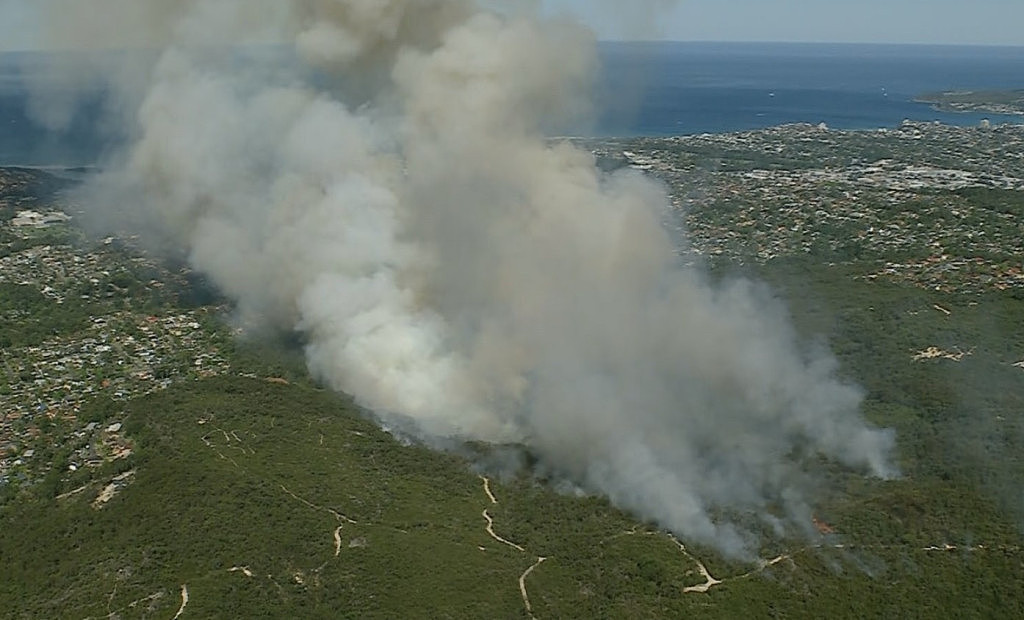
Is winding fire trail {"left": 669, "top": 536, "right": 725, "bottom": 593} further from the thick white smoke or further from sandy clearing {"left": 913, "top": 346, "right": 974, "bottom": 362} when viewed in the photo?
sandy clearing {"left": 913, "top": 346, "right": 974, "bottom": 362}

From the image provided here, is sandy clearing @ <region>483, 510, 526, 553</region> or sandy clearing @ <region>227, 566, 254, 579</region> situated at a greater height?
sandy clearing @ <region>227, 566, 254, 579</region>

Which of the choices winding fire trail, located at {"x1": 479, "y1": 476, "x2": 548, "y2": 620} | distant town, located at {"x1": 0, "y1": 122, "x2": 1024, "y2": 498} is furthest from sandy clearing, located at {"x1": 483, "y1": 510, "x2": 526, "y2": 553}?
distant town, located at {"x1": 0, "y1": 122, "x2": 1024, "y2": 498}

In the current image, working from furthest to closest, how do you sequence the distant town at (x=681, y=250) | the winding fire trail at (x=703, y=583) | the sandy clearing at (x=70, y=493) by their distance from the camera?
the distant town at (x=681, y=250), the sandy clearing at (x=70, y=493), the winding fire trail at (x=703, y=583)

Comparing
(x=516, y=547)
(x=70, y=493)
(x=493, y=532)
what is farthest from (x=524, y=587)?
(x=70, y=493)

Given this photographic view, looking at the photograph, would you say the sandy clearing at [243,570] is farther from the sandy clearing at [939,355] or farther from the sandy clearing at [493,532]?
the sandy clearing at [939,355]

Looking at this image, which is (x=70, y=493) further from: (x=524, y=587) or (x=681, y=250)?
(x=681, y=250)

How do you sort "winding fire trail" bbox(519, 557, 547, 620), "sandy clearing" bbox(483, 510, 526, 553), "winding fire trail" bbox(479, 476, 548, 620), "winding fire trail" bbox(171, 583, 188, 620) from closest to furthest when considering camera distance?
"winding fire trail" bbox(171, 583, 188, 620)
"winding fire trail" bbox(519, 557, 547, 620)
"winding fire trail" bbox(479, 476, 548, 620)
"sandy clearing" bbox(483, 510, 526, 553)

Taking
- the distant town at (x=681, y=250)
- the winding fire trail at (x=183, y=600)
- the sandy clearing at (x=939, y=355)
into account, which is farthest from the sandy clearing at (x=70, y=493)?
the sandy clearing at (x=939, y=355)

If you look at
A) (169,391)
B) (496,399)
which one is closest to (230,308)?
(169,391)

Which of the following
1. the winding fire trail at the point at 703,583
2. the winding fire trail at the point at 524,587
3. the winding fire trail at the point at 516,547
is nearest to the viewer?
the winding fire trail at the point at 524,587

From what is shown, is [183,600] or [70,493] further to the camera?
[70,493]

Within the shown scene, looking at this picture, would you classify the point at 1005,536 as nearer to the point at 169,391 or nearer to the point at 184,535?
the point at 184,535
